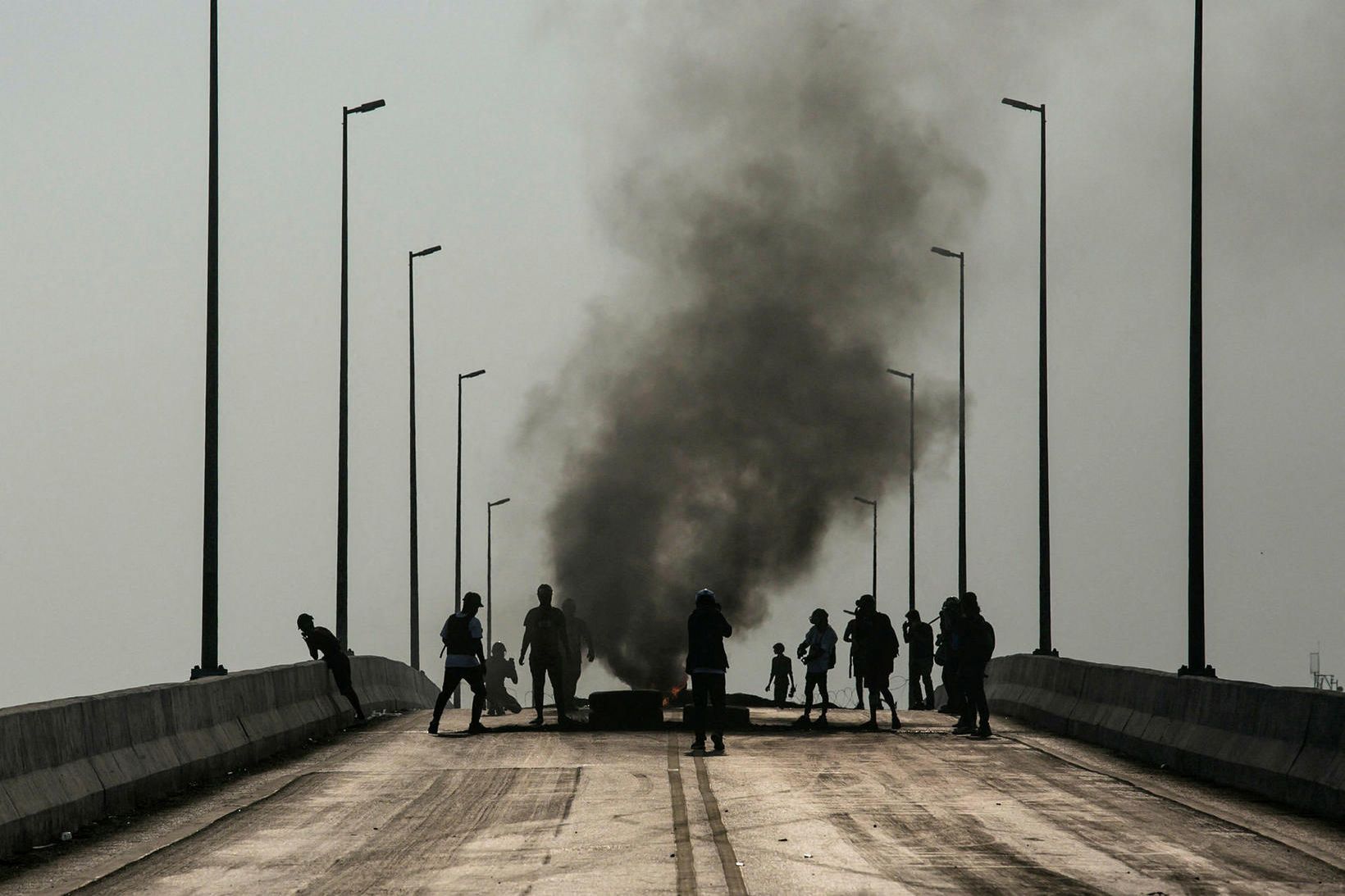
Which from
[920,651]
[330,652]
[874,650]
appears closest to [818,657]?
[874,650]

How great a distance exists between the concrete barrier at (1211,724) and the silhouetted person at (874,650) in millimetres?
1825

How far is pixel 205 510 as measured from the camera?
22328 millimetres

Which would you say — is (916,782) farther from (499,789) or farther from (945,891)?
(945,891)

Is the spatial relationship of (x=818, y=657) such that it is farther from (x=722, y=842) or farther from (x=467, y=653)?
(x=722, y=842)

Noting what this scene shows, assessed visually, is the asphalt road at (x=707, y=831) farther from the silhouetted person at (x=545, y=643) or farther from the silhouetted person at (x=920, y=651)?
the silhouetted person at (x=920, y=651)

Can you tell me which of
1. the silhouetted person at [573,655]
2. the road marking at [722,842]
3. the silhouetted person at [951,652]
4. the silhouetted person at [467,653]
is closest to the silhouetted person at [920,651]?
the silhouetted person at [951,652]

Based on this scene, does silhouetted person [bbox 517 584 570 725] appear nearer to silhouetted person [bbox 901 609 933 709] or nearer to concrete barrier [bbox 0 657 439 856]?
concrete barrier [bbox 0 657 439 856]

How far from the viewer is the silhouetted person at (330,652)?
24422 millimetres

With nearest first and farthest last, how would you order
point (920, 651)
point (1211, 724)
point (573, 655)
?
point (1211, 724) → point (573, 655) → point (920, 651)

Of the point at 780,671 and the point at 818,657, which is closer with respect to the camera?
the point at 818,657

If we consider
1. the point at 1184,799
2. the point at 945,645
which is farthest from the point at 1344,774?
the point at 945,645

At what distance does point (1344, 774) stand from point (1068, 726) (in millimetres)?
8892

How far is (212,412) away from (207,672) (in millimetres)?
3195

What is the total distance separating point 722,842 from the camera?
1277cm
